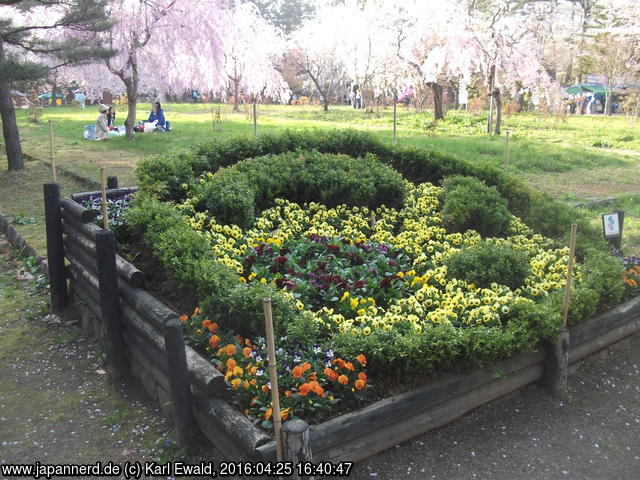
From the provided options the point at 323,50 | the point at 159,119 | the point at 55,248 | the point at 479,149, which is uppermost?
the point at 323,50

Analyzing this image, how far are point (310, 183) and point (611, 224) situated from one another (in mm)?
3190

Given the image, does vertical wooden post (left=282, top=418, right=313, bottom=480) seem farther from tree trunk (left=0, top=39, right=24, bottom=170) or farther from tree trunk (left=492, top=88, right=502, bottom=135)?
tree trunk (left=492, top=88, right=502, bottom=135)

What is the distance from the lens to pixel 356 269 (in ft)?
18.3

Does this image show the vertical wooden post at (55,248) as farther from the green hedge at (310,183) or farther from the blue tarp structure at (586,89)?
the blue tarp structure at (586,89)

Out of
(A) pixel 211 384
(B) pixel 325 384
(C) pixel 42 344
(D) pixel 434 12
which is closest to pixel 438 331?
(B) pixel 325 384

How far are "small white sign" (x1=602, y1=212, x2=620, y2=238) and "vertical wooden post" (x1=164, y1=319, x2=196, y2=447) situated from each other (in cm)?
436

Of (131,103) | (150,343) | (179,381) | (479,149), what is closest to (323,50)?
(131,103)

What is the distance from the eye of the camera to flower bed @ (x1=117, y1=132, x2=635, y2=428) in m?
3.99

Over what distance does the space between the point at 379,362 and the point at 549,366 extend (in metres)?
1.43

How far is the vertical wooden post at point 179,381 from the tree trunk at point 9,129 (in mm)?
10971

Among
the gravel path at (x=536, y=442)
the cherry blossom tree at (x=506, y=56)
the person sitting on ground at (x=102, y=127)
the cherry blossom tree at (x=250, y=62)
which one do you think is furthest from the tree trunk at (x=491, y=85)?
the gravel path at (x=536, y=442)

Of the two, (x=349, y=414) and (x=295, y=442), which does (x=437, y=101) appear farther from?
(x=295, y=442)

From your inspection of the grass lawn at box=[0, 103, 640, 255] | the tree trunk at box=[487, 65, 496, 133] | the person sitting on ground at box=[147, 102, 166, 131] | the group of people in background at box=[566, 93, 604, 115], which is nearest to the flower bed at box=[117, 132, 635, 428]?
the grass lawn at box=[0, 103, 640, 255]

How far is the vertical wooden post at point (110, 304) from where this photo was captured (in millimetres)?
4750
